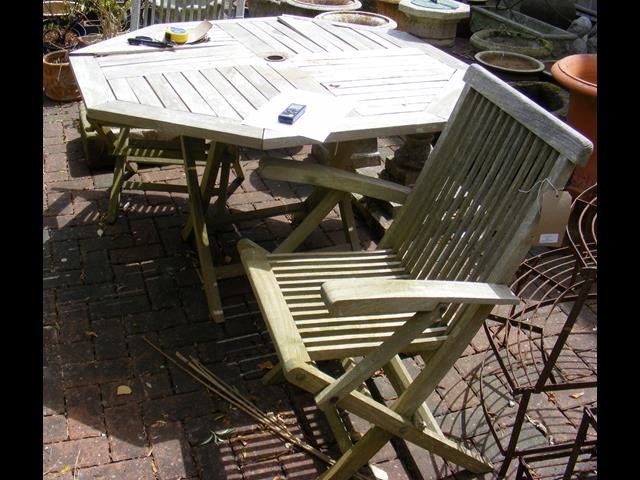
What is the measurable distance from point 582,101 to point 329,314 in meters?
2.71

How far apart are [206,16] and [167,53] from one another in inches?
59.2

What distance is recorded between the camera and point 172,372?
3150 millimetres

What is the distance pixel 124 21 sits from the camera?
6078mm

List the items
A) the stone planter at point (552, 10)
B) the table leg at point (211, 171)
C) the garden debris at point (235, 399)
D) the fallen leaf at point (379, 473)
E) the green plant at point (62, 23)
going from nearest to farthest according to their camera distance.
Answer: the fallen leaf at point (379, 473)
the garden debris at point (235, 399)
the table leg at point (211, 171)
the green plant at point (62, 23)
the stone planter at point (552, 10)

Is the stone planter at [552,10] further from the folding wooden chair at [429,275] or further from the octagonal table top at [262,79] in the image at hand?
the folding wooden chair at [429,275]

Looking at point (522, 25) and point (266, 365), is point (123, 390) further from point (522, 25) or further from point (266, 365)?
point (522, 25)

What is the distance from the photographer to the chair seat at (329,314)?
2.48 meters

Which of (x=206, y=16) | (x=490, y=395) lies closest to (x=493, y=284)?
(x=490, y=395)

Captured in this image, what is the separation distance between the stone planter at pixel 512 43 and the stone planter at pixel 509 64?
1.23 ft

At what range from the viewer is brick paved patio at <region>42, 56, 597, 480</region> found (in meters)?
2.76

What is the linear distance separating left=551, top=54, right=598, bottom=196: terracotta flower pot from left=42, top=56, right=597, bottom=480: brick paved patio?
45.4 inches

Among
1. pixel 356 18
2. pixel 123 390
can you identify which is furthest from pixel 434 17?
pixel 123 390

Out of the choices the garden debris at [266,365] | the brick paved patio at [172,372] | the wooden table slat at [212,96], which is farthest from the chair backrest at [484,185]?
the wooden table slat at [212,96]
